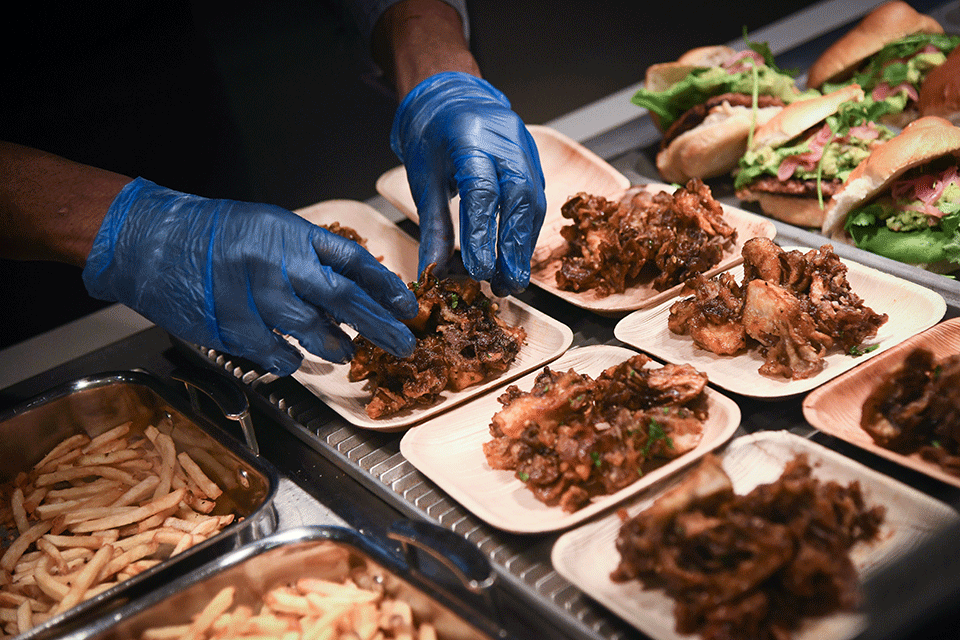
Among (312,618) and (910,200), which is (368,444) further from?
(910,200)

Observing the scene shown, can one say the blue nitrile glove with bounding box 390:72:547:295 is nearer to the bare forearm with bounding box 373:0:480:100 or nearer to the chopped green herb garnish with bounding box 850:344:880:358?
the bare forearm with bounding box 373:0:480:100

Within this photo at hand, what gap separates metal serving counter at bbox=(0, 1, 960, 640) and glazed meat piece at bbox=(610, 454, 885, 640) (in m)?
0.17

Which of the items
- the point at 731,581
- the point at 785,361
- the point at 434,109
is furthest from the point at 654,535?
the point at 434,109

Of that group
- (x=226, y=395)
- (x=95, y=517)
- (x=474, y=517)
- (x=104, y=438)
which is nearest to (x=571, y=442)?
(x=474, y=517)

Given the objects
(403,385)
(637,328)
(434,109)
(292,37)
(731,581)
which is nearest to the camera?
(731,581)

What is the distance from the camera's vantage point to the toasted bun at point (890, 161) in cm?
268

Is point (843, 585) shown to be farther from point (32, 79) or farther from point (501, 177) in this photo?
point (32, 79)

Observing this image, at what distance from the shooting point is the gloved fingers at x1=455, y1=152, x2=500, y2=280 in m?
2.54

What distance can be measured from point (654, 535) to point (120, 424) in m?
1.73

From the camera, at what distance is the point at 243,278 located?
2225mm

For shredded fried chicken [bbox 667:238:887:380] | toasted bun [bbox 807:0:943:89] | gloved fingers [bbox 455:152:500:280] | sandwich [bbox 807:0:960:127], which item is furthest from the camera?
toasted bun [bbox 807:0:943:89]

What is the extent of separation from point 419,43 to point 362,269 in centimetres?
156

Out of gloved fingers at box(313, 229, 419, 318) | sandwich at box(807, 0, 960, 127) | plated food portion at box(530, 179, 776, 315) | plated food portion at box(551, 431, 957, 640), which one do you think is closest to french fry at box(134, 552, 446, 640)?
plated food portion at box(551, 431, 957, 640)

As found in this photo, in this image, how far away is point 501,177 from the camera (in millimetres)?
2629
